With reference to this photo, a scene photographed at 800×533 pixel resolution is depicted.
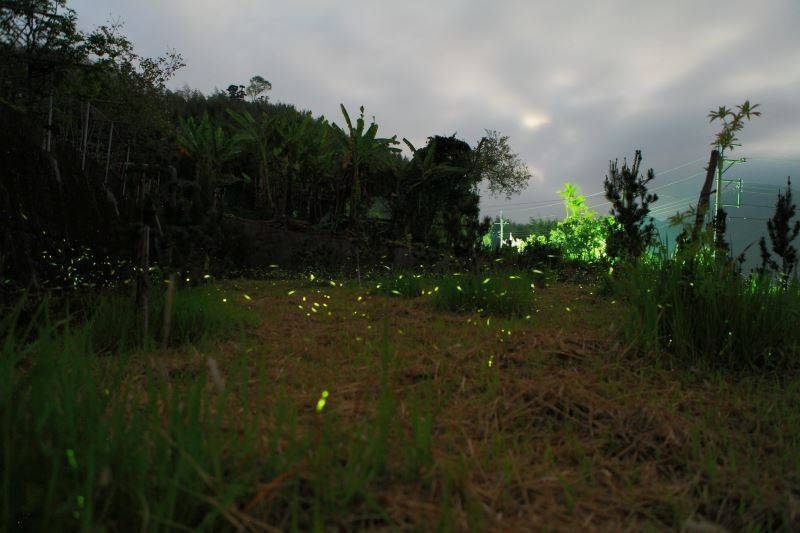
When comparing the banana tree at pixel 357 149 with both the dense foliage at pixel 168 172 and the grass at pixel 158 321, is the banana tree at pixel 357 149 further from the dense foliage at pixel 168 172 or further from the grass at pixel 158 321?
the grass at pixel 158 321

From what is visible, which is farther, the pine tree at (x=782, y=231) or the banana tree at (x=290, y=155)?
the banana tree at (x=290, y=155)

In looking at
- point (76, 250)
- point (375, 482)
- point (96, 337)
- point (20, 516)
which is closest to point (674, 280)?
point (375, 482)

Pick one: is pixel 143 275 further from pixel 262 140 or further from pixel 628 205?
pixel 262 140

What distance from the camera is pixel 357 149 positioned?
11.1 meters

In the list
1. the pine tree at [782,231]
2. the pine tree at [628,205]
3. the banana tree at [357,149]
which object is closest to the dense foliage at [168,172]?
the banana tree at [357,149]

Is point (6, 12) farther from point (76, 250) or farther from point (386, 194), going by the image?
point (76, 250)

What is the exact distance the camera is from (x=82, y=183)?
3463 millimetres

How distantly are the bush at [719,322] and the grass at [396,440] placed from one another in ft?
0.64

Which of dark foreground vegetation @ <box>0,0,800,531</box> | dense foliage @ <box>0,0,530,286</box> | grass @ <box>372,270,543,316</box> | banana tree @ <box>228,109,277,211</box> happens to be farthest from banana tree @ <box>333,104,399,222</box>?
grass @ <box>372,270,543,316</box>

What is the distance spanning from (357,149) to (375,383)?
9.71 meters

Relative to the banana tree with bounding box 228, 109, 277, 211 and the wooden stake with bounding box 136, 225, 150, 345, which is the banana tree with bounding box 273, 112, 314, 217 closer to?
the banana tree with bounding box 228, 109, 277, 211

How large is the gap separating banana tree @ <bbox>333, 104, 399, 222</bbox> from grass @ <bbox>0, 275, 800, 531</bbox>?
346 inches

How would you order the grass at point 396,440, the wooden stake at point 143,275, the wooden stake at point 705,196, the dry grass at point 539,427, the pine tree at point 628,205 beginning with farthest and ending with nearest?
the pine tree at point 628,205 → the wooden stake at point 705,196 → the wooden stake at point 143,275 → the dry grass at point 539,427 → the grass at point 396,440

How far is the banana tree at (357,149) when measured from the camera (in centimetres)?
1098
